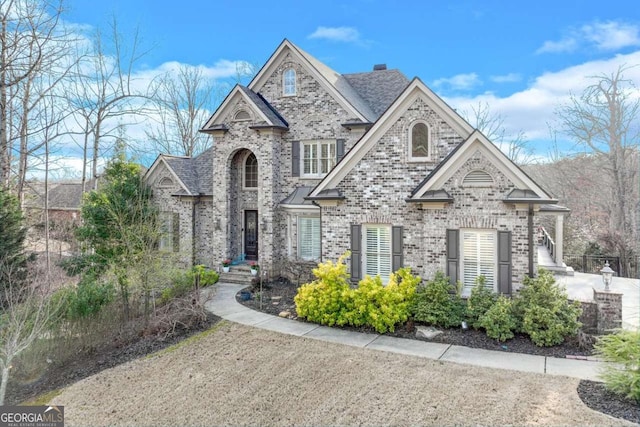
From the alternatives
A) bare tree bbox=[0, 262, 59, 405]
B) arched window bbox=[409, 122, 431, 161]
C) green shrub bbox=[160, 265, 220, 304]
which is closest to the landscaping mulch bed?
green shrub bbox=[160, 265, 220, 304]

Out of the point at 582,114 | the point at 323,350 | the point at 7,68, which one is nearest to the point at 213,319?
the point at 323,350

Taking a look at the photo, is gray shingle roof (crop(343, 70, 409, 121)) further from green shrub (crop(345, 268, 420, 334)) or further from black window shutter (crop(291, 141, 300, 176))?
green shrub (crop(345, 268, 420, 334))

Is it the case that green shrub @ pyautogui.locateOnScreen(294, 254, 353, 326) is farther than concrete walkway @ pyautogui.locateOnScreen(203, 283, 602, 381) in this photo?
Yes

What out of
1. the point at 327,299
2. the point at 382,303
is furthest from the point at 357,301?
the point at 327,299

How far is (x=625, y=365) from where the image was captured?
6.73 metres

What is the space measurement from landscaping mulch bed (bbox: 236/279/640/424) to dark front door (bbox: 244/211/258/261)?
241 centimetres

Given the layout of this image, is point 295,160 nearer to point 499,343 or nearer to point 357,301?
point 357,301

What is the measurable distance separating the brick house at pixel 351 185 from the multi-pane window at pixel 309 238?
5 centimetres

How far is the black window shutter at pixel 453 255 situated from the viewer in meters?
11.6

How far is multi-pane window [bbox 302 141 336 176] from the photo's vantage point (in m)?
17.1

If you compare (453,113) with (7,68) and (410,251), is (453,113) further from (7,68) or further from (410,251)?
(7,68)

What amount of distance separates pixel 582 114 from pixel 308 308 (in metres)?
23.0

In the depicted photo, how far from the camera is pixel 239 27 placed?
18.6 meters

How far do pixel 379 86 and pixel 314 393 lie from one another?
16.2 metres
